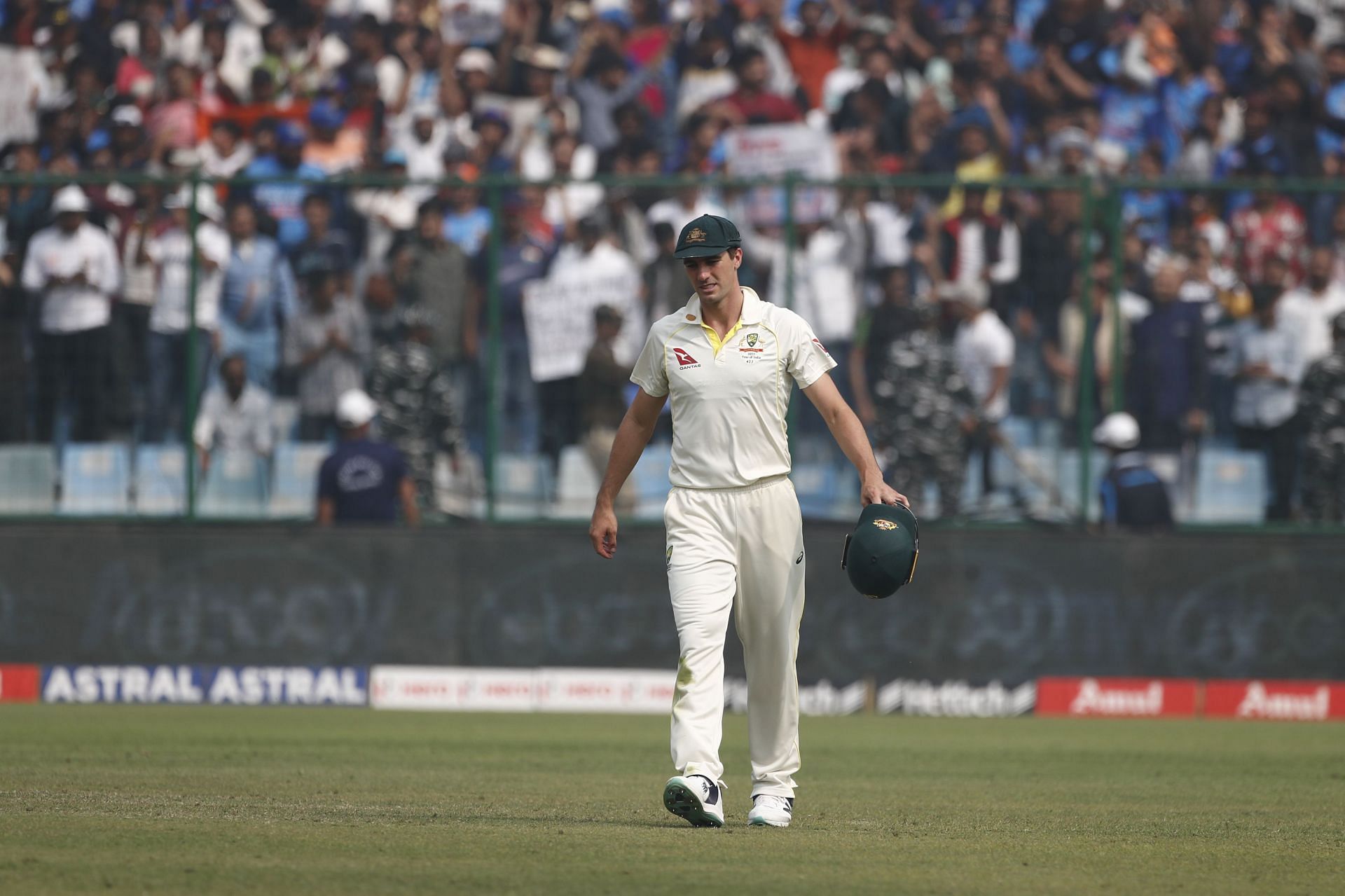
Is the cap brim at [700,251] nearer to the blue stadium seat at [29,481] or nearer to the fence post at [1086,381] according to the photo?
the fence post at [1086,381]

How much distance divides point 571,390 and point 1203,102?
7.45 m

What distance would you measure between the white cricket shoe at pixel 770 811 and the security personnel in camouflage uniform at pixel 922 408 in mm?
7721

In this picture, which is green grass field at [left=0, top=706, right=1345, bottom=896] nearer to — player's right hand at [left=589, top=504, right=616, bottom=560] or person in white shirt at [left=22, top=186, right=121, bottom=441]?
player's right hand at [left=589, top=504, right=616, bottom=560]

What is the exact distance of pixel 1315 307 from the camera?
50.5 feet

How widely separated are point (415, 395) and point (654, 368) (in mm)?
7803

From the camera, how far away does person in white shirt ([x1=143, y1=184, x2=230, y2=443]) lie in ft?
50.5

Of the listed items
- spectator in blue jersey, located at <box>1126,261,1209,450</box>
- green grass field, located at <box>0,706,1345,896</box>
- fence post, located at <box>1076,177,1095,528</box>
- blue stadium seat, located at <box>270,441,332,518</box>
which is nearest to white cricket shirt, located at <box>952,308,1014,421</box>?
fence post, located at <box>1076,177,1095,528</box>

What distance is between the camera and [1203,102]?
19031 mm

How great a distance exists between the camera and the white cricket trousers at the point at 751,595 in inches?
299

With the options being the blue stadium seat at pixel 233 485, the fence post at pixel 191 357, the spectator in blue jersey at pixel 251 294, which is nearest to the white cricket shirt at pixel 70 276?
the fence post at pixel 191 357

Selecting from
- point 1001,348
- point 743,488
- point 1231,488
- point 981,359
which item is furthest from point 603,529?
point 1231,488

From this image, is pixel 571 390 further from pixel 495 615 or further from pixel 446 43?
pixel 446 43

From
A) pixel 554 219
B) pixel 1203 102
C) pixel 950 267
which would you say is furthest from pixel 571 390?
pixel 1203 102

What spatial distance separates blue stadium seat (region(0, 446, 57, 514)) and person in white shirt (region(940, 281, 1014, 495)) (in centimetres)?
698
